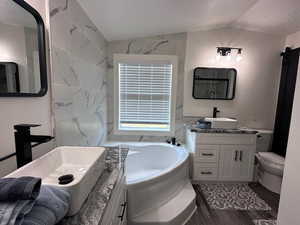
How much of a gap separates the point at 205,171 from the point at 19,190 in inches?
94.6

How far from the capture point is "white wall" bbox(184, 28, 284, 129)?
2.67 meters

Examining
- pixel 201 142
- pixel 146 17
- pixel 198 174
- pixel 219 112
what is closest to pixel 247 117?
pixel 219 112

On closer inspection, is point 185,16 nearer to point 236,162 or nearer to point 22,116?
point 22,116

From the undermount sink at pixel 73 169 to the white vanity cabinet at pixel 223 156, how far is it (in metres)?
1.76

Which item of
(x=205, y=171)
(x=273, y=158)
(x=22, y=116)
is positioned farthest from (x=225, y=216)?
(x=22, y=116)

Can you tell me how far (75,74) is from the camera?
5.16 feet

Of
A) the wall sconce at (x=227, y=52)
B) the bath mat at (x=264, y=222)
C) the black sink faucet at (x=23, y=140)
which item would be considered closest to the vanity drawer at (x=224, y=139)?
the bath mat at (x=264, y=222)

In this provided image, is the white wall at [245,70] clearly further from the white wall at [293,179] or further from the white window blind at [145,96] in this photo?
the white wall at [293,179]

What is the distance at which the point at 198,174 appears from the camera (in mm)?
2426

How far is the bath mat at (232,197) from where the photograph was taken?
198 centimetres

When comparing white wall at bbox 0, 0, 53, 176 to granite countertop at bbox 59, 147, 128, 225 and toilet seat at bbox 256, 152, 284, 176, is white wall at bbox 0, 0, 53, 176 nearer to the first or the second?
granite countertop at bbox 59, 147, 128, 225

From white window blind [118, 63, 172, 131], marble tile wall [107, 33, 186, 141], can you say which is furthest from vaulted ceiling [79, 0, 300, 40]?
white window blind [118, 63, 172, 131]

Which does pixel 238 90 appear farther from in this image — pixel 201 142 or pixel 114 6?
pixel 114 6

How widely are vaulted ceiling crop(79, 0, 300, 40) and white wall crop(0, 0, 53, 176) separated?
0.84 metres
